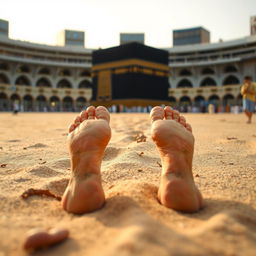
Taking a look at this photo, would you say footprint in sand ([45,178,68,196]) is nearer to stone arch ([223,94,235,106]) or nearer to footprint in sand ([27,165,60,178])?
footprint in sand ([27,165,60,178])

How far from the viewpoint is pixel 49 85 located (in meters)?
29.2

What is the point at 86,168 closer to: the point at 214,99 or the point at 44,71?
the point at 214,99

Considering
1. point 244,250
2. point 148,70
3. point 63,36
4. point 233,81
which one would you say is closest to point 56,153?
point 244,250

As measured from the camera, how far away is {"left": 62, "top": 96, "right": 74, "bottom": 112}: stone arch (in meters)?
26.0

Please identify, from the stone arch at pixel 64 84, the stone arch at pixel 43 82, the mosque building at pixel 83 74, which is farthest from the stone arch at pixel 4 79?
the stone arch at pixel 64 84

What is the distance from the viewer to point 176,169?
1.04 metres

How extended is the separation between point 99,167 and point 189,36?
4225 centimetres

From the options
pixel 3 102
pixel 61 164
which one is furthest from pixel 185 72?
pixel 61 164

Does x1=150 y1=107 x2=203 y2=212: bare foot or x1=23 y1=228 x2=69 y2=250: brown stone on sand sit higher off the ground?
x1=150 y1=107 x2=203 y2=212: bare foot

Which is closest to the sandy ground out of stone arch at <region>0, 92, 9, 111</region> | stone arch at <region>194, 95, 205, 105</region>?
stone arch at <region>0, 92, 9, 111</region>

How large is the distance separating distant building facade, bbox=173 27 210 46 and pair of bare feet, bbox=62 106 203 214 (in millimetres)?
41691

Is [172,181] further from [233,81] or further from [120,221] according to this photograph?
[233,81]

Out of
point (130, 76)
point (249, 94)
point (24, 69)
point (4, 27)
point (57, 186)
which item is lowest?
point (57, 186)

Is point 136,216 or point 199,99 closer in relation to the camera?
point 136,216
